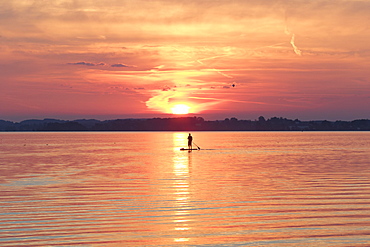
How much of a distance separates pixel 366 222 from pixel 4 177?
25862mm

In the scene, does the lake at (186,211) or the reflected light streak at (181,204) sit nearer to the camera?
the lake at (186,211)

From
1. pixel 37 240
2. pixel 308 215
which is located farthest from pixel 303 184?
pixel 37 240

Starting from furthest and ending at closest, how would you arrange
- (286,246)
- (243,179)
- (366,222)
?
(243,179) → (366,222) → (286,246)

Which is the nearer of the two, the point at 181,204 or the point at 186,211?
the point at 186,211

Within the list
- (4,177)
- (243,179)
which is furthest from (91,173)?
(243,179)

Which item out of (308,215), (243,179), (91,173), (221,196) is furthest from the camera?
(91,173)

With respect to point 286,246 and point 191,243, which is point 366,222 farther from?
point 191,243

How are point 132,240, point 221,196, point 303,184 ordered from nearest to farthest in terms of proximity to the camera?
point 132,240 < point 221,196 < point 303,184

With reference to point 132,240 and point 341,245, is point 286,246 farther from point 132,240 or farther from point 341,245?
point 132,240

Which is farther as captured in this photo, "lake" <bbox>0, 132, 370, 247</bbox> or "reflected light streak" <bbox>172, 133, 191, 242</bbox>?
"reflected light streak" <bbox>172, 133, 191, 242</bbox>

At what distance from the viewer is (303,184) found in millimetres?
29281

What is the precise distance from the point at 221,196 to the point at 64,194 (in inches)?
326

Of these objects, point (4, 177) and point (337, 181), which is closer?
point (337, 181)

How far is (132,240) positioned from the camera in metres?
14.7
